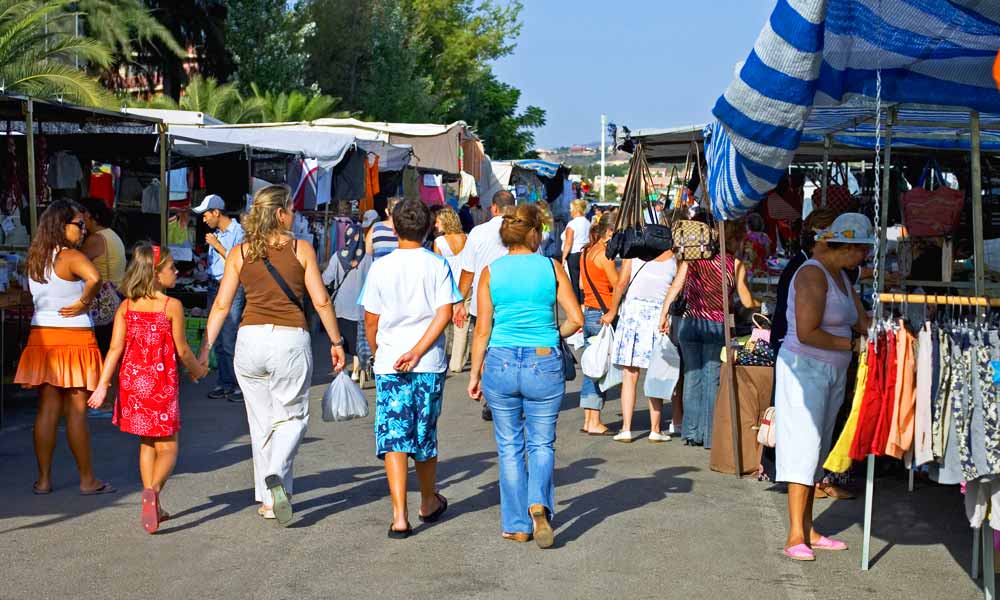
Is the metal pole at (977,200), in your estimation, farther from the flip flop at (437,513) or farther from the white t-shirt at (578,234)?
the white t-shirt at (578,234)

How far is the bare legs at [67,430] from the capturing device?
784 cm

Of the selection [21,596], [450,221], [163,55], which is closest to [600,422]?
[450,221]

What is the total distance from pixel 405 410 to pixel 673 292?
3314 mm

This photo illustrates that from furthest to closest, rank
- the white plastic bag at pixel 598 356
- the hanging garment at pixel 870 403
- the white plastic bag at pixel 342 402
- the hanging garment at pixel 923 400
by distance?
the white plastic bag at pixel 598 356, the white plastic bag at pixel 342 402, the hanging garment at pixel 870 403, the hanging garment at pixel 923 400

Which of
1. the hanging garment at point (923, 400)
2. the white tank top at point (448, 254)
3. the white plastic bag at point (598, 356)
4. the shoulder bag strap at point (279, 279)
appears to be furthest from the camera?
the white tank top at point (448, 254)

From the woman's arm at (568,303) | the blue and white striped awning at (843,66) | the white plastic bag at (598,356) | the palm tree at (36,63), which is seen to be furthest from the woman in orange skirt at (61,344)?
the palm tree at (36,63)

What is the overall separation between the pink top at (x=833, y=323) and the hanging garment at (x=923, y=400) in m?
0.63

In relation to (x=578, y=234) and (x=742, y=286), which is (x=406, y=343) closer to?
(x=742, y=286)

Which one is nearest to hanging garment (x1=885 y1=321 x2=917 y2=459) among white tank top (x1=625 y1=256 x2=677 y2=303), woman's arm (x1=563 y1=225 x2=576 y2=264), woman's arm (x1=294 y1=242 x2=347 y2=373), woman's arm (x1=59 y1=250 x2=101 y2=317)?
woman's arm (x1=294 y1=242 x2=347 y2=373)

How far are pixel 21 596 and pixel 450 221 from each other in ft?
24.9

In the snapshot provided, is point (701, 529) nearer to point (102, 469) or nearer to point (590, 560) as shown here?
point (590, 560)

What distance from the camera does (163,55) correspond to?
118 ft

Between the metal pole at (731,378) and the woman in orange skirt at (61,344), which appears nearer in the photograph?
the woman in orange skirt at (61,344)

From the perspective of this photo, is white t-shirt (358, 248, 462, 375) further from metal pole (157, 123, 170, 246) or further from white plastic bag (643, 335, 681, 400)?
metal pole (157, 123, 170, 246)
